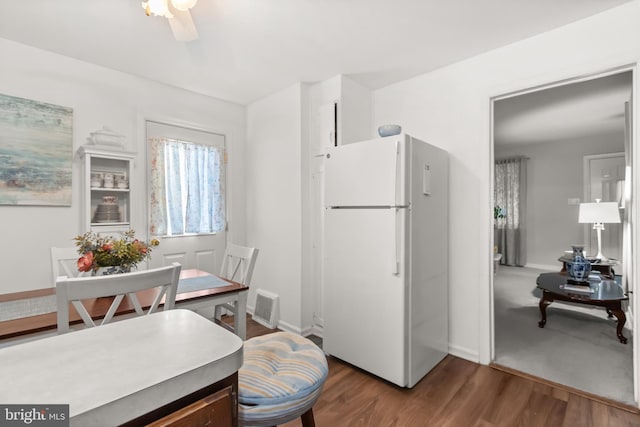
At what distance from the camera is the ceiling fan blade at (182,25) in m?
1.62

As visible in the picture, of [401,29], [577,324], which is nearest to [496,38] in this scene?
[401,29]

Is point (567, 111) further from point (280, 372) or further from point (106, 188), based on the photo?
point (106, 188)

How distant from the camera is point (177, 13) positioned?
1.61 meters

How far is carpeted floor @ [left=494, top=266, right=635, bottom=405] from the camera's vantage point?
220 cm

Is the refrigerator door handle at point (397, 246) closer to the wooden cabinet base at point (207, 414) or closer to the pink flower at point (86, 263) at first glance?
the wooden cabinet base at point (207, 414)

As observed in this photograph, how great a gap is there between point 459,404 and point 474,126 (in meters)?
1.99

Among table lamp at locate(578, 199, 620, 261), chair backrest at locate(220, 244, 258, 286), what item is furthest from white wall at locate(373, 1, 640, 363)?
table lamp at locate(578, 199, 620, 261)

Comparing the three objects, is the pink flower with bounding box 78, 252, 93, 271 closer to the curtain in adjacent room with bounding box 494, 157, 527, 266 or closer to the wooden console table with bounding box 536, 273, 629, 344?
the wooden console table with bounding box 536, 273, 629, 344

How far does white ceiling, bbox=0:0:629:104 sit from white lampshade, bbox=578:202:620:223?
8.47 ft

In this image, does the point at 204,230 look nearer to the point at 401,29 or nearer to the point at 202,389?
the point at 401,29

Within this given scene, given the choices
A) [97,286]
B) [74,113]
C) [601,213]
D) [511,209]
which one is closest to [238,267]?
[97,286]

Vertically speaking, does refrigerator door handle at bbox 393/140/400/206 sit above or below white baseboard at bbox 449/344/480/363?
above

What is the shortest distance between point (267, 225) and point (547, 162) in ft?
18.8

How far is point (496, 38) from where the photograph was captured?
225 centimetres
